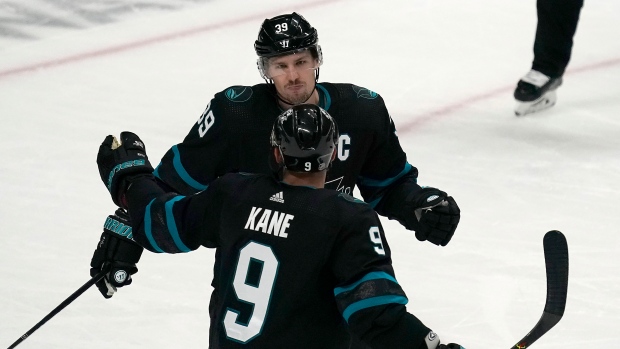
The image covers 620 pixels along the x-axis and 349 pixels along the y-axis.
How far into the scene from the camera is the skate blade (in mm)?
6152

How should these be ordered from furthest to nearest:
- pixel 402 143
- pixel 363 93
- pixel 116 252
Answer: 1. pixel 402 143
2. pixel 116 252
3. pixel 363 93

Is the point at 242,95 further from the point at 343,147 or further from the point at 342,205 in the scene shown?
the point at 342,205

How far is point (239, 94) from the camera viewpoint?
3.23 meters

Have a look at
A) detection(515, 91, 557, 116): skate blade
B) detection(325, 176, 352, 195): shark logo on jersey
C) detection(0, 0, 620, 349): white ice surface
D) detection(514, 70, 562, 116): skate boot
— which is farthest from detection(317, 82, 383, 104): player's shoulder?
detection(515, 91, 557, 116): skate blade

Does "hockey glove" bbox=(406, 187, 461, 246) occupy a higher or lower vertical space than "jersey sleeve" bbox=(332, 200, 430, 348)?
lower

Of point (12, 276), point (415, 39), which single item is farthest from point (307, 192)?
point (415, 39)

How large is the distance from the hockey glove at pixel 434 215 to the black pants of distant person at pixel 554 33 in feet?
9.92

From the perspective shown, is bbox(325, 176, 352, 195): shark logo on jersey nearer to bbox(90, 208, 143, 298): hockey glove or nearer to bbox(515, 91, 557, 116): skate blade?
bbox(90, 208, 143, 298): hockey glove

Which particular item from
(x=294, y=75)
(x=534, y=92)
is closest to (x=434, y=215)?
(x=294, y=75)

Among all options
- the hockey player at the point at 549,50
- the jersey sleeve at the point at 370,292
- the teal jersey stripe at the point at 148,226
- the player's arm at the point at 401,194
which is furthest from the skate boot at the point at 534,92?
the jersey sleeve at the point at 370,292

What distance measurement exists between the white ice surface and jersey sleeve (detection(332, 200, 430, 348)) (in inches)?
64.2

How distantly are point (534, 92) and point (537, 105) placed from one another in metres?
0.21

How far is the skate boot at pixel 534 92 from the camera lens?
6035 millimetres

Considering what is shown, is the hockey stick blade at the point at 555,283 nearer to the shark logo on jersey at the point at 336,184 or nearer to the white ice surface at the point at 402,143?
the shark logo on jersey at the point at 336,184
